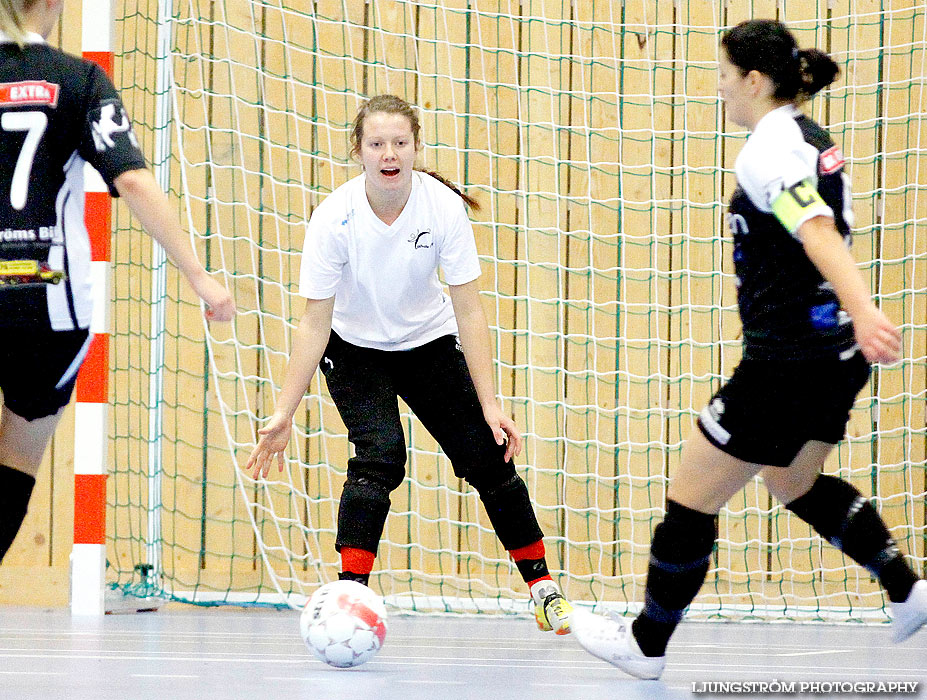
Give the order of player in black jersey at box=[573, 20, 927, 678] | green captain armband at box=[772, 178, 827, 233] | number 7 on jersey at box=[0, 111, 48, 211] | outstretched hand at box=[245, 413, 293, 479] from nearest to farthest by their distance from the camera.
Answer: number 7 on jersey at box=[0, 111, 48, 211]
green captain armband at box=[772, 178, 827, 233]
player in black jersey at box=[573, 20, 927, 678]
outstretched hand at box=[245, 413, 293, 479]

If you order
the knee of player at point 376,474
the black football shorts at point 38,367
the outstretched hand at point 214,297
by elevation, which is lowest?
the knee of player at point 376,474

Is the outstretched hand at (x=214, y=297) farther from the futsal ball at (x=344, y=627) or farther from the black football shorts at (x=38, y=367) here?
the futsal ball at (x=344, y=627)

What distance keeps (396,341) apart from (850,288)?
1.64 meters

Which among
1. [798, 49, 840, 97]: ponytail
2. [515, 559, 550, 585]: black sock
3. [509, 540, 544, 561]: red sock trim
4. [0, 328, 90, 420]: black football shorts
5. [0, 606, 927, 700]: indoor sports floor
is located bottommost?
[0, 606, 927, 700]: indoor sports floor

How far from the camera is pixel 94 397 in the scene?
4.77m

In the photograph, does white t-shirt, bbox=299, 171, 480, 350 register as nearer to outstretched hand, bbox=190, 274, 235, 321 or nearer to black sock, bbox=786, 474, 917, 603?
outstretched hand, bbox=190, 274, 235, 321

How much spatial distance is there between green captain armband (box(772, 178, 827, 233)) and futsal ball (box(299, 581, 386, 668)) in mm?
1427

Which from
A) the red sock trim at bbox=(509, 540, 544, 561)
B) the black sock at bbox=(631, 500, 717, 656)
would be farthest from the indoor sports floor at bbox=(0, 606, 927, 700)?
the red sock trim at bbox=(509, 540, 544, 561)

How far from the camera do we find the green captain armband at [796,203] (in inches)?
103

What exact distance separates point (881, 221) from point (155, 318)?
328 cm

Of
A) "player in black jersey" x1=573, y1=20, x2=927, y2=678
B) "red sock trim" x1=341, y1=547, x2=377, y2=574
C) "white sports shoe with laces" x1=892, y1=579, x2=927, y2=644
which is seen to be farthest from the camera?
"red sock trim" x1=341, y1=547, x2=377, y2=574

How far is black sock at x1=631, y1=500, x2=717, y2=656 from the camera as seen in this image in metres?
2.92

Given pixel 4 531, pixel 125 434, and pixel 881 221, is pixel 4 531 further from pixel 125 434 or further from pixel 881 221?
pixel 881 221

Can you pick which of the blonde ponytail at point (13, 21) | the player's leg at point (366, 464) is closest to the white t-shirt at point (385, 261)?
the player's leg at point (366, 464)
